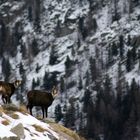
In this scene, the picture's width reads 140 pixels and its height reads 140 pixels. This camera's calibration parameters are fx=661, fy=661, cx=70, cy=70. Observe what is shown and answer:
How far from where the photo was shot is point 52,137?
2477 cm

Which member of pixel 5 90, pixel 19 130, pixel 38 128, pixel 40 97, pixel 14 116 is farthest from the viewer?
pixel 40 97

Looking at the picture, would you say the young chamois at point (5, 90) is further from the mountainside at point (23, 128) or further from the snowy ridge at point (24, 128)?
the snowy ridge at point (24, 128)

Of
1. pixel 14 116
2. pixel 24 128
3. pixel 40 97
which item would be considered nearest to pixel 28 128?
pixel 24 128

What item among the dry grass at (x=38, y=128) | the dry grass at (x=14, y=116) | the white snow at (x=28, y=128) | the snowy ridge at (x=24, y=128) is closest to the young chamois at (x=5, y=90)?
the snowy ridge at (x=24, y=128)

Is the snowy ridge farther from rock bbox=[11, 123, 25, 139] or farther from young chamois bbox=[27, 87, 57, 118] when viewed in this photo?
young chamois bbox=[27, 87, 57, 118]

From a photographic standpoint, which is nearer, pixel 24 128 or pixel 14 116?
pixel 24 128

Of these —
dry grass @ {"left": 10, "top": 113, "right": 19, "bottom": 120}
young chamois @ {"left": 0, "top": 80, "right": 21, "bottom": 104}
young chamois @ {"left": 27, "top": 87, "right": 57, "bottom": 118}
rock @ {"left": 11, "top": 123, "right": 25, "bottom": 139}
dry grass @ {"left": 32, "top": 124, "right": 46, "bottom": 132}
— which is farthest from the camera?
young chamois @ {"left": 27, "top": 87, "right": 57, "bottom": 118}

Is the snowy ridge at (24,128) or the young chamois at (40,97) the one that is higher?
the snowy ridge at (24,128)

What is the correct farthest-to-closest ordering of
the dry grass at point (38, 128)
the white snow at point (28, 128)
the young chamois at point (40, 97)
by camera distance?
the young chamois at point (40, 97) → the dry grass at point (38, 128) → the white snow at point (28, 128)

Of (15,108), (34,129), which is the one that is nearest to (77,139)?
(15,108)

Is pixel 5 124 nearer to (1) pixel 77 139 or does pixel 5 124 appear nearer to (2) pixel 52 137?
(2) pixel 52 137

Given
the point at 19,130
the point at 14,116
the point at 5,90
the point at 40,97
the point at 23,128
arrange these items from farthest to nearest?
1. the point at 40,97
2. the point at 5,90
3. the point at 14,116
4. the point at 23,128
5. the point at 19,130

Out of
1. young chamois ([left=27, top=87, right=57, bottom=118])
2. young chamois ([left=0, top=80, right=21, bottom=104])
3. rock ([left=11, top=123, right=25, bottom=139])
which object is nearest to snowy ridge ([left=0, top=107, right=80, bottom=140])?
rock ([left=11, top=123, right=25, bottom=139])

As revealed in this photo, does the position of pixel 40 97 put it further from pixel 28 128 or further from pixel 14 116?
pixel 28 128
